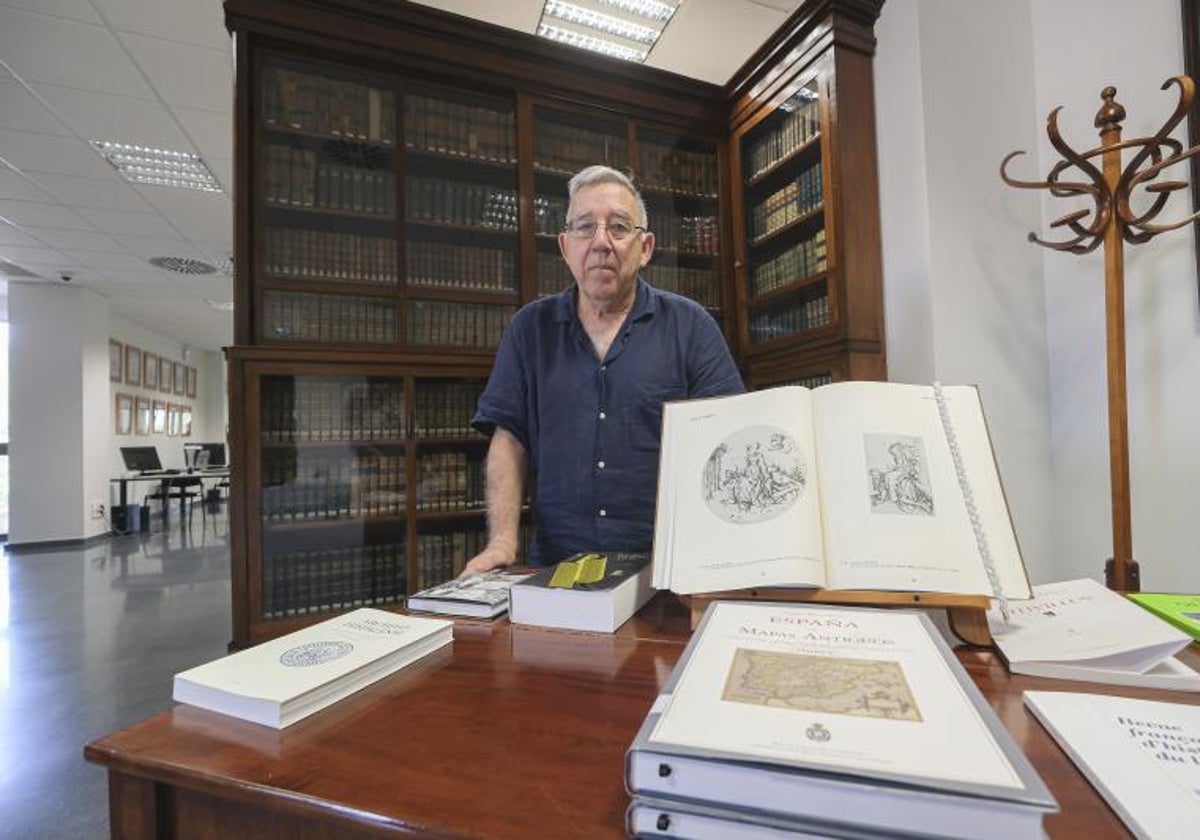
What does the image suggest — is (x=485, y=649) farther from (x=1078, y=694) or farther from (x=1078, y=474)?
(x=1078, y=474)

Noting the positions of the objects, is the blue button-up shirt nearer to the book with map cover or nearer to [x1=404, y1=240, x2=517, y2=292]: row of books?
the book with map cover

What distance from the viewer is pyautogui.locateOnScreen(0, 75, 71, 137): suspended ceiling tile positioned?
293cm

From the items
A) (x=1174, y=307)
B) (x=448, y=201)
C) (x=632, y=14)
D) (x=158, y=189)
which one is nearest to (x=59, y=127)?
(x=158, y=189)

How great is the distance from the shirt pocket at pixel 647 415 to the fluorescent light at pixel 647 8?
221 centimetres

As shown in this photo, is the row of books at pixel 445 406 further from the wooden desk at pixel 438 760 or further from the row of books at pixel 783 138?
the wooden desk at pixel 438 760

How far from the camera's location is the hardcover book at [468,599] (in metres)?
0.78

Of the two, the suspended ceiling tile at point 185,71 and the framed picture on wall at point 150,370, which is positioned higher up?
the suspended ceiling tile at point 185,71

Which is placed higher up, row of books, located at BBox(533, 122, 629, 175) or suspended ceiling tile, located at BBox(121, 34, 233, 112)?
suspended ceiling tile, located at BBox(121, 34, 233, 112)

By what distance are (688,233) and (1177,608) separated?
8.84ft

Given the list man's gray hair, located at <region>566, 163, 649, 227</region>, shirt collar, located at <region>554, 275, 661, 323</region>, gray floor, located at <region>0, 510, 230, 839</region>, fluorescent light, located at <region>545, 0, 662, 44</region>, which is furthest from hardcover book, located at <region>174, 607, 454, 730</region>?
fluorescent light, located at <region>545, 0, 662, 44</region>

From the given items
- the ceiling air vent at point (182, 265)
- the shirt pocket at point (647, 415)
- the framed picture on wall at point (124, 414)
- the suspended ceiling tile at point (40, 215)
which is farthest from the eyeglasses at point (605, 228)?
the framed picture on wall at point (124, 414)

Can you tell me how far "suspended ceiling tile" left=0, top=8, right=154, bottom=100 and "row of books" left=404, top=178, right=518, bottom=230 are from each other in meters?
1.56

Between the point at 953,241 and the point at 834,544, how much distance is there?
1992 millimetres

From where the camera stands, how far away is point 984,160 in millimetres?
2145
